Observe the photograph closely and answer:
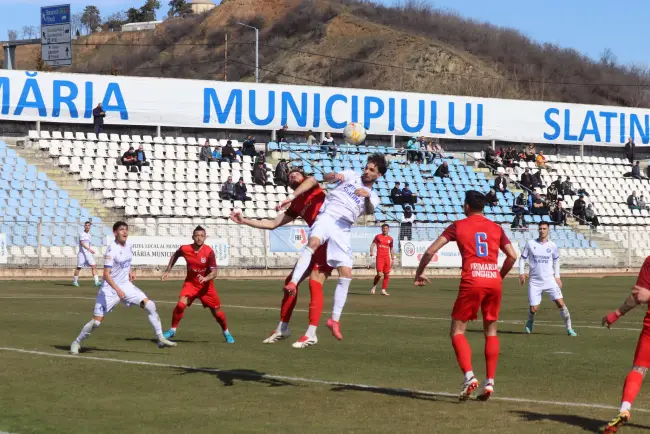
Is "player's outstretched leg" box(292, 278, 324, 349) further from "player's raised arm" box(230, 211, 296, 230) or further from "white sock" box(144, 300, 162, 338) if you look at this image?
"white sock" box(144, 300, 162, 338)

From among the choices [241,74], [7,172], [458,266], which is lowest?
[458,266]

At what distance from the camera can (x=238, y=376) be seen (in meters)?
13.6

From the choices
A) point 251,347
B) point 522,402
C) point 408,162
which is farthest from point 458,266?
point 522,402

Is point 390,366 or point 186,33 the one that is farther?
point 186,33

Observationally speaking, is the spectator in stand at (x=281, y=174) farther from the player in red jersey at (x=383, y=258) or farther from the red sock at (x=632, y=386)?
the red sock at (x=632, y=386)

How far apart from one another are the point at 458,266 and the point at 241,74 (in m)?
85.2

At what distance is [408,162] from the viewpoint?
53.3m

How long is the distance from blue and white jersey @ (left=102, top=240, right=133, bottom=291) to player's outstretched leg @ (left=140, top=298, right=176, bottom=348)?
43cm

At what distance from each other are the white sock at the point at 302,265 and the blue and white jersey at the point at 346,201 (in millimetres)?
573

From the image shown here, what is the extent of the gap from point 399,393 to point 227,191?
33.9 m

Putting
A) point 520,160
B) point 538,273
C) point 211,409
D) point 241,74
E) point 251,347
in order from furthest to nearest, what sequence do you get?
point 241,74, point 520,160, point 538,273, point 251,347, point 211,409

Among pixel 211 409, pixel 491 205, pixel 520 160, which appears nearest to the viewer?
pixel 211 409

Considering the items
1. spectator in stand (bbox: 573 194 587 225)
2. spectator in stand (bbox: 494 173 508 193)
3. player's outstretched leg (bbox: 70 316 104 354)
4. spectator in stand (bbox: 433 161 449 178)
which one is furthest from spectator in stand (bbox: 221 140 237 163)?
player's outstretched leg (bbox: 70 316 104 354)

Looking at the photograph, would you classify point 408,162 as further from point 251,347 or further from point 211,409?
point 211,409
